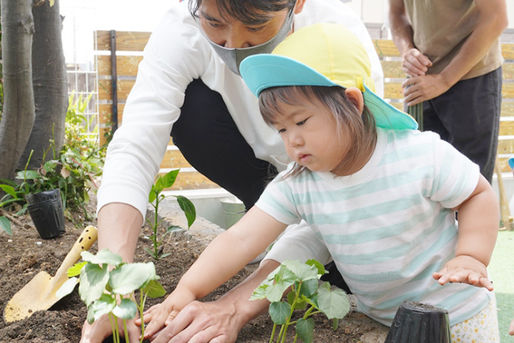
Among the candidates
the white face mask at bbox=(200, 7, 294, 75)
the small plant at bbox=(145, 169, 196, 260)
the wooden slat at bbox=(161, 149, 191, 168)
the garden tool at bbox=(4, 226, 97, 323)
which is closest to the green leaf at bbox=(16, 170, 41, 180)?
the small plant at bbox=(145, 169, 196, 260)

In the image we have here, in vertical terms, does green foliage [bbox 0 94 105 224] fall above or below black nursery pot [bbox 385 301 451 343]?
below

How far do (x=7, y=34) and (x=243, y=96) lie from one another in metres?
1.21

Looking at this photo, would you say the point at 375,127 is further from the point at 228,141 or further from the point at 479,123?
the point at 479,123

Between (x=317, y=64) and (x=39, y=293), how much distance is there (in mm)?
969

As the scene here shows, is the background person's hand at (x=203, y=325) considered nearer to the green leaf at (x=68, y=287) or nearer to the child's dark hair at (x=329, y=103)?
the green leaf at (x=68, y=287)

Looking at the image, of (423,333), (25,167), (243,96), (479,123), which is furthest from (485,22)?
(25,167)

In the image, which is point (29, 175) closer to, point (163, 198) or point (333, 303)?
point (163, 198)

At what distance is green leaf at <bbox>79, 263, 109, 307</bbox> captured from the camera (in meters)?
0.88

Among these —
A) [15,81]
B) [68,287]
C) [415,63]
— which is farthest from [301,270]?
[15,81]

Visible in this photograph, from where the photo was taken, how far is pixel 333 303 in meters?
1.05

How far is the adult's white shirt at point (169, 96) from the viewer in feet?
4.53

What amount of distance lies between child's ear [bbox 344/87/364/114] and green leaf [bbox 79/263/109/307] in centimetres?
58

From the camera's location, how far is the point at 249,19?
1221 mm

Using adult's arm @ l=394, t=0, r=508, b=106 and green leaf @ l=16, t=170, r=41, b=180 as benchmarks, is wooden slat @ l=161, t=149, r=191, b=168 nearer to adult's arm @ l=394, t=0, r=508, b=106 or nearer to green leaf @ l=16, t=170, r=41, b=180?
green leaf @ l=16, t=170, r=41, b=180
